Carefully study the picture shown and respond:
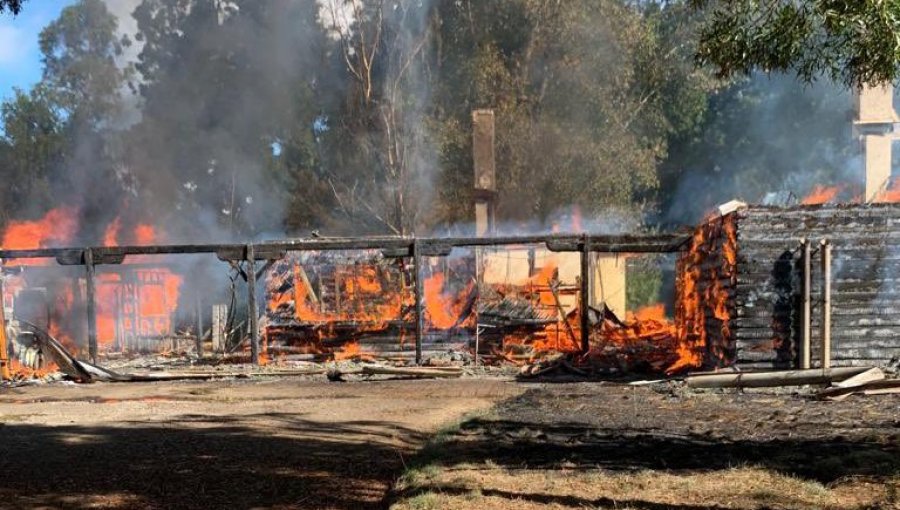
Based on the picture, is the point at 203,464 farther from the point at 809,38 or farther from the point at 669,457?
the point at 809,38

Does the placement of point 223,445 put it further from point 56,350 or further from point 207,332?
point 207,332

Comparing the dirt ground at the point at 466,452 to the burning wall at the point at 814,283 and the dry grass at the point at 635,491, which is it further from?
the burning wall at the point at 814,283

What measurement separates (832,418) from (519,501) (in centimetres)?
529

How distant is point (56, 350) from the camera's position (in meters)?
16.8

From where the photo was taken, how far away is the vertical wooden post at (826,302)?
1298 cm

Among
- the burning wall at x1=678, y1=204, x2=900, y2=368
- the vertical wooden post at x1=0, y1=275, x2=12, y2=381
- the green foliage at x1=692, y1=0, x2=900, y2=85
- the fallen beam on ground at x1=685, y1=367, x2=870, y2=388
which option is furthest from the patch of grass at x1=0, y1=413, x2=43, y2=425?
the burning wall at x1=678, y1=204, x2=900, y2=368

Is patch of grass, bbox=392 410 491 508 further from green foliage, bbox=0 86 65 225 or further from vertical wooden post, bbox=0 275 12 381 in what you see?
green foliage, bbox=0 86 65 225

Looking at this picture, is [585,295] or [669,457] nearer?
[669,457]

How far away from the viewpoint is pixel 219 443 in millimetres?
8719

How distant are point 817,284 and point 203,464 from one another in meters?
10.5

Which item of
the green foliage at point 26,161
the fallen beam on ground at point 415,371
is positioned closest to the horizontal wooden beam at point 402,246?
the fallen beam on ground at point 415,371

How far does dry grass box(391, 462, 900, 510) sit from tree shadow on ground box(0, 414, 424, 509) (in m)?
0.65

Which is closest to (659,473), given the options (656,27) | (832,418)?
(832,418)

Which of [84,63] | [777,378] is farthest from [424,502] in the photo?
[84,63]
